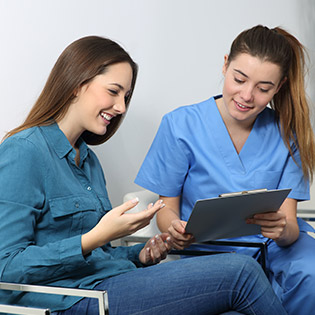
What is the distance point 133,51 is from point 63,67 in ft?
2.42

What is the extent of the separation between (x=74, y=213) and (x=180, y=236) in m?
0.33

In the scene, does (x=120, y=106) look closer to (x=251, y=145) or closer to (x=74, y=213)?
(x=74, y=213)

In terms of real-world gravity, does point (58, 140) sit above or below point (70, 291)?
above

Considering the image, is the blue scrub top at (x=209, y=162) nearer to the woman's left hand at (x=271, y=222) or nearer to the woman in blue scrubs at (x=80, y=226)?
the woman's left hand at (x=271, y=222)

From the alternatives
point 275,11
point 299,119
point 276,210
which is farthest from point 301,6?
point 276,210

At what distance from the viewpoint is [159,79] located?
6.97ft

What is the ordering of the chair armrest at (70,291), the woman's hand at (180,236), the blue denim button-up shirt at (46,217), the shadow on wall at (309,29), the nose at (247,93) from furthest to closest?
the shadow on wall at (309,29)
the nose at (247,93)
the woman's hand at (180,236)
the blue denim button-up shirt at (46,217)
the chair armrest at (70,291)

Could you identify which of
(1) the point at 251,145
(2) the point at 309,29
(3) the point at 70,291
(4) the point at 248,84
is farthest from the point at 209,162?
(2) the point at 309,29

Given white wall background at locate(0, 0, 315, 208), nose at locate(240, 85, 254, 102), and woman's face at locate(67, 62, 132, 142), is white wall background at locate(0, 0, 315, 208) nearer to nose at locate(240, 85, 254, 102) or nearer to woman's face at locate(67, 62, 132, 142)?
woman's face at locate(67, 62, 132, 142)

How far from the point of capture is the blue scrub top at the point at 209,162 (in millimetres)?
1660

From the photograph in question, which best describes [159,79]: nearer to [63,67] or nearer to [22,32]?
[22,32]

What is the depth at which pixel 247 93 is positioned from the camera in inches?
61.8

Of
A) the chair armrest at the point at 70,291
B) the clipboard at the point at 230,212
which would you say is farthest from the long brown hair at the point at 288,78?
the chair armrest at the point at 70,291

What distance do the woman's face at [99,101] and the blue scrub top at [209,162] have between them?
34cm
